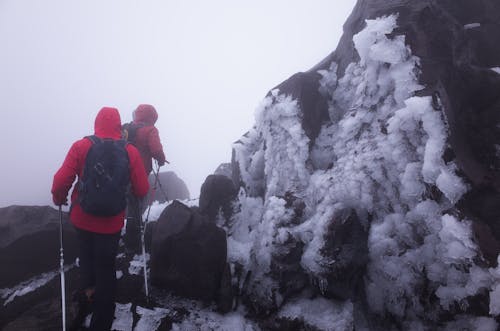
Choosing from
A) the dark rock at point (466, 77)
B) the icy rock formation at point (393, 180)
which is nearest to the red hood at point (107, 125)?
the icy rock formation at point (393, 180)

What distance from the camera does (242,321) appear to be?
558 centimetres

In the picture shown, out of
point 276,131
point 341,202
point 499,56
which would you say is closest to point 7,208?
point 276,131

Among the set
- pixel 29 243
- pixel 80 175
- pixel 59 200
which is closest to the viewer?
pixel 80 175

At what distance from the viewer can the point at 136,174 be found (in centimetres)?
501

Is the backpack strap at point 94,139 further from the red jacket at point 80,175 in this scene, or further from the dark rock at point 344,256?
the dark rock at point 344,256

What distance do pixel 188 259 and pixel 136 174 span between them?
2252 millimetres

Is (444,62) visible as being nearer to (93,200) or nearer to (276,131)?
(276,131)

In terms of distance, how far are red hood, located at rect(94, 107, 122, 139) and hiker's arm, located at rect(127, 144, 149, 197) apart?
362 millimetres

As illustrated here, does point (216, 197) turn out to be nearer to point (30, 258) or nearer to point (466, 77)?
point (30, 258)

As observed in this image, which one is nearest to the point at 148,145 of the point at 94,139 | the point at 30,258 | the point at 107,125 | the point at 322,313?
the point at 107,125

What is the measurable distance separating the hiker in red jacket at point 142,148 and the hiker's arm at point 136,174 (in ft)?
5.01

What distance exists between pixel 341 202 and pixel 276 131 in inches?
110

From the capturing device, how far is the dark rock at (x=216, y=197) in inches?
332

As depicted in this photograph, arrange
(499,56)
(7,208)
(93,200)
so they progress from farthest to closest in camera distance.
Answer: (7,208)
(499,56)
(93,200)
